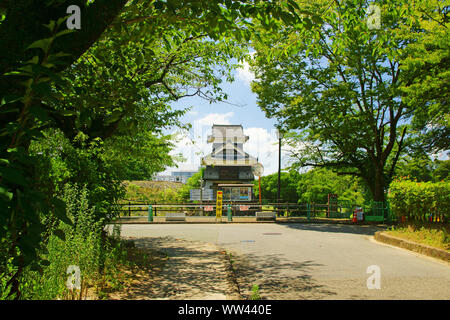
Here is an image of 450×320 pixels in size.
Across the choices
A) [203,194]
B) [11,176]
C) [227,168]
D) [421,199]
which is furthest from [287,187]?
[11,176]

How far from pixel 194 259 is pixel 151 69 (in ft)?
17.6

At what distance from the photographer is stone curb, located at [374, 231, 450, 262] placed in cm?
859

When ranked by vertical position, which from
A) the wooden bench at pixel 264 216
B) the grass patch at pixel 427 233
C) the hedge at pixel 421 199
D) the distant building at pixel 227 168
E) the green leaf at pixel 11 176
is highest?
the distant building at pixel 227 168

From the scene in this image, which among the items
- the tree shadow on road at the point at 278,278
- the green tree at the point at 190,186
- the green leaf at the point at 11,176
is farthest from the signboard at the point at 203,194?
the green leaf at the point at 11,176

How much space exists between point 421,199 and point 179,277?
9596 mm

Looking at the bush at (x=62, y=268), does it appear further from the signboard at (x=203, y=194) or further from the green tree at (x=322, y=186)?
the green tree at (x=322, y=186)

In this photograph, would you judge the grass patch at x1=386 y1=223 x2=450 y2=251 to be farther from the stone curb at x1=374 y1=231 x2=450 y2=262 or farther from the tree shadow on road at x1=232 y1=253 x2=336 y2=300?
the tree shadow on road at x1=232 y1=253 x2=336 y2=300

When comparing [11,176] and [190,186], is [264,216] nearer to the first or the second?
[190,186]

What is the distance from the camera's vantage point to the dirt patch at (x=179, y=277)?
5.21 meters

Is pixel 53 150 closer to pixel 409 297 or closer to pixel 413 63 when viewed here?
pixel 409 297

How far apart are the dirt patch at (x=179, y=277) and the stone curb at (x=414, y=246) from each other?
5579 millimetres

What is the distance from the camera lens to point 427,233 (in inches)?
425

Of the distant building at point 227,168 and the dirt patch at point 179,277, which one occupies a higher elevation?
the distant building at point 227,168

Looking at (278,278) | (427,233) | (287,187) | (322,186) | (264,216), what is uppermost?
(322,186)
